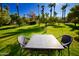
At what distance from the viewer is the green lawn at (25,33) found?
304 centimetres

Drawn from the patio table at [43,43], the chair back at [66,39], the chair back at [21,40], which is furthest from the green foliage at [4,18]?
the chair back at [66,39]

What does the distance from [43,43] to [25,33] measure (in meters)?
0.35

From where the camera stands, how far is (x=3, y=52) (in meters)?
3.04

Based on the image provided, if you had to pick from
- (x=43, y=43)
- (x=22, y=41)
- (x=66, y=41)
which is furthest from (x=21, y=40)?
(x=66, y=41)

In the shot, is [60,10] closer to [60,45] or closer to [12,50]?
[60,45]

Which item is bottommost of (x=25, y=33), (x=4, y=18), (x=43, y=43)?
(x=43, y=43)

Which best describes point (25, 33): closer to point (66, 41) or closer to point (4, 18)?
point (4, 18)

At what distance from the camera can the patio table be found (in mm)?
2904

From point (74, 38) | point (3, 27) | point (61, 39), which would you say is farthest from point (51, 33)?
point (3, 27)

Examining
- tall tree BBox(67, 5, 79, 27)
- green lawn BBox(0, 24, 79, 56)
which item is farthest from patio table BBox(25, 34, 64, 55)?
tall tree BBox(67, 5, 79, 27)

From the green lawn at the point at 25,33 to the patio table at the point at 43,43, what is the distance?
0.23 ft

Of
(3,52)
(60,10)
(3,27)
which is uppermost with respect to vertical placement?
(60,10)

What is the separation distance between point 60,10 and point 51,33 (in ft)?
1.34

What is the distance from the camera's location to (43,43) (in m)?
3.00
